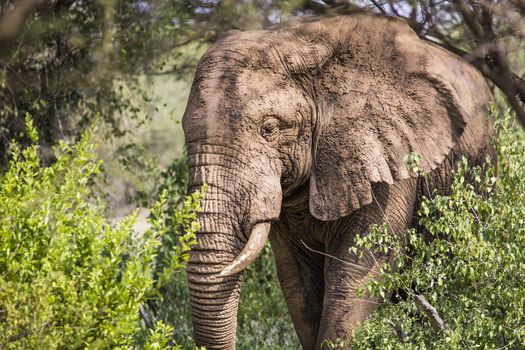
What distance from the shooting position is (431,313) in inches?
173

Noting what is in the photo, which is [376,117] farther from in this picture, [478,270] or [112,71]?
[112,71]

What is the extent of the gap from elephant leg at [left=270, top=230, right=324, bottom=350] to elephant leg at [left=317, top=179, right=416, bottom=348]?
1.70 ft

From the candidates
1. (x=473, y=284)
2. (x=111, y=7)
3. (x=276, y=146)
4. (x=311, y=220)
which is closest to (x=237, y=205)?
(x=276, y=146)

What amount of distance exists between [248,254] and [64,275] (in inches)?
49.9

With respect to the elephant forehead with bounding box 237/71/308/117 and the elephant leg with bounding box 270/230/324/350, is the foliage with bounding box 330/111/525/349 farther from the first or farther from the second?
the elephant leg with bounding box 270/230/324/350

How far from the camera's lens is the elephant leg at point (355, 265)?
5.46m

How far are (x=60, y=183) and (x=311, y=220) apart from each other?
1744 millimetres

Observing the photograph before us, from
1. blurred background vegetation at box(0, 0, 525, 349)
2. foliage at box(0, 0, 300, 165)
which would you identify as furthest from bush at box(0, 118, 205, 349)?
foliage at box(0, 0, 300, 165)

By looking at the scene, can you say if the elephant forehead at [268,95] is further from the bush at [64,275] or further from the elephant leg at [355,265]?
the bush at [64,275]

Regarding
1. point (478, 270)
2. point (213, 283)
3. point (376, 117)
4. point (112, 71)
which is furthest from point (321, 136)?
point (112, 71)

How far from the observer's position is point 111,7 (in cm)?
843

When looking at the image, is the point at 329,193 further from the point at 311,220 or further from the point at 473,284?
the point at 473,284

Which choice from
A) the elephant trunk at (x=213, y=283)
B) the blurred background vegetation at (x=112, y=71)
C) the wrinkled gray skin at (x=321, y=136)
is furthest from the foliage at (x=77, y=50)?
the elephant trunk at (x=213, y=283)

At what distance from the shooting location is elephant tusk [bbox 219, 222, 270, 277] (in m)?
4.94
